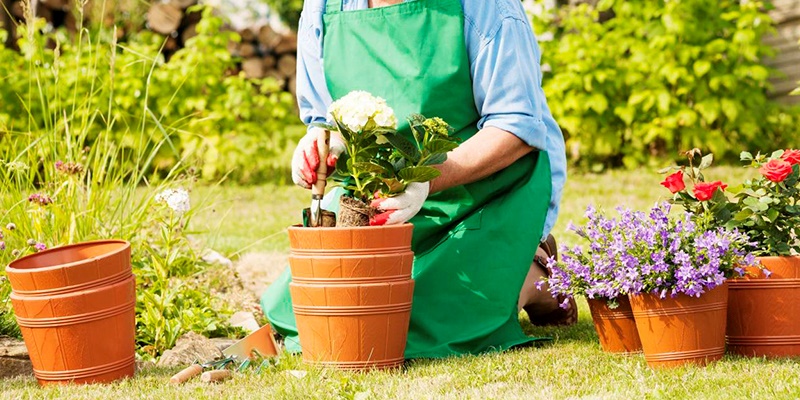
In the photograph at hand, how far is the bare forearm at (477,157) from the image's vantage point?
2693mm

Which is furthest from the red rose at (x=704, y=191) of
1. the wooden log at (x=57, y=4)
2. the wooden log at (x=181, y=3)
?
the wooden log at (x=57, y=4)

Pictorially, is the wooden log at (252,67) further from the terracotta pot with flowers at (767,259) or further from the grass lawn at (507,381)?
the terracotta pot with flowers at (767,259)

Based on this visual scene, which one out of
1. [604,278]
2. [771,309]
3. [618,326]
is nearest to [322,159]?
[604,278]

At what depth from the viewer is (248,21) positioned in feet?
86.0

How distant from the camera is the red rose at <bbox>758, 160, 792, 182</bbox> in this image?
252 centimetres

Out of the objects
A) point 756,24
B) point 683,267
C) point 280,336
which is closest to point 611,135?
point 756,24

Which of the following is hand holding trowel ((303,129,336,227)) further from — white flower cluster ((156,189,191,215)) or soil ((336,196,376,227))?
white flower cluster ((156,189,191,215))

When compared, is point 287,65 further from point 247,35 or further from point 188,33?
point 188,33

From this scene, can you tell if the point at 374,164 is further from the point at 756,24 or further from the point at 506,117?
the point at 756,24

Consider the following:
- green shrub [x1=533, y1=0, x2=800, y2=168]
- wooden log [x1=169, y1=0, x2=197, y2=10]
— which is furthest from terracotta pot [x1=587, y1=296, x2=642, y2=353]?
wooden log [x1=169, y1=0, x2=197, y2=10]

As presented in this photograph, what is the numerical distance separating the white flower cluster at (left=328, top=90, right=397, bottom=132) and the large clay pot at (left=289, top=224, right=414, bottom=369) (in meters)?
0.25

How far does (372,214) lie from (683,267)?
76 centimetres

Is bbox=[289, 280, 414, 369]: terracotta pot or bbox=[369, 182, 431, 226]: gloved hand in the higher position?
bbox=[369, 182, 431, 226]: gloved hand

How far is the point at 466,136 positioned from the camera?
2.90 m
